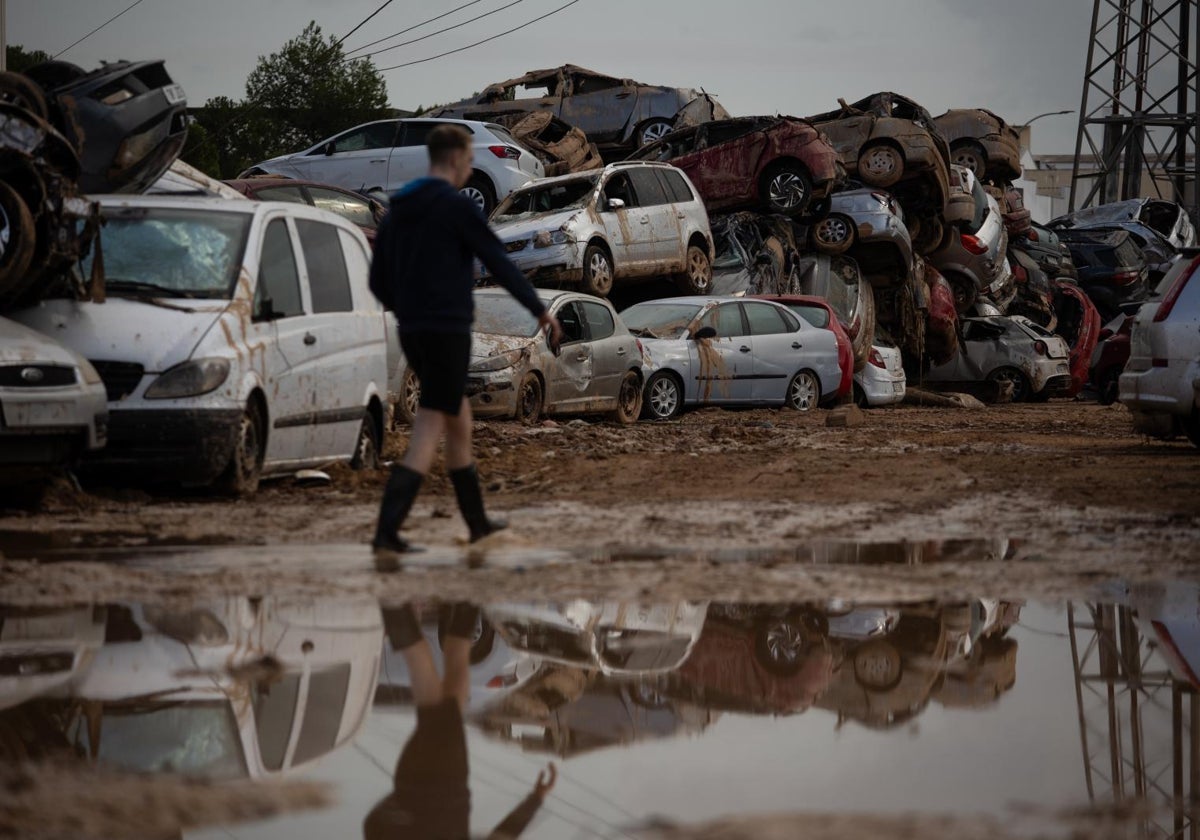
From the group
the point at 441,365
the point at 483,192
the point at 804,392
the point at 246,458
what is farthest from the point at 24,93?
the point at 483,192

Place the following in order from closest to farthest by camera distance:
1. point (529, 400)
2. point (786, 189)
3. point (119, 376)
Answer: point (119, 376) < point (529, 400) < point (786, 189)

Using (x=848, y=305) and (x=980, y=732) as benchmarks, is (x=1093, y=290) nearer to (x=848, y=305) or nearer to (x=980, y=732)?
(x=848, y=305)

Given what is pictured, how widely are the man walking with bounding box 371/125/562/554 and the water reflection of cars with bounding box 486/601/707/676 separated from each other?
1.29 m

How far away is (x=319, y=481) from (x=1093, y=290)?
30.5 meters

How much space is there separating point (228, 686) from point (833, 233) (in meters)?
21.4

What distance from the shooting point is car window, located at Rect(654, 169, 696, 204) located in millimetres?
23312

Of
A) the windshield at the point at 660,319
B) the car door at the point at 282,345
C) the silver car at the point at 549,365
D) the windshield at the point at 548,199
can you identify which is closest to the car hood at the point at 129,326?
the car door at the point at 282,345

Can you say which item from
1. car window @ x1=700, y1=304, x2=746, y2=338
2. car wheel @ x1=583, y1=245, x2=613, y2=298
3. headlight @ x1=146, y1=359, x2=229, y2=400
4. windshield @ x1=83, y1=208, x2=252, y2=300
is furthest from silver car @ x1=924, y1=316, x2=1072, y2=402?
headlight @ x1=146, y1=359, x2=229, y2=400

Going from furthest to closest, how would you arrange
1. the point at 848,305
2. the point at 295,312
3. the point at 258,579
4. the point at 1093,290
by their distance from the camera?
the point at 1093,290 < the point at 848,305 < the point at 295,312 < the point at 258,579

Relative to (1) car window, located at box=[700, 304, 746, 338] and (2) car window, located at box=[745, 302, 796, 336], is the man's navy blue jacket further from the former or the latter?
(2) car window, located at box=[745, 302, 796, 336]

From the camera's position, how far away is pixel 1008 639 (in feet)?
19.5

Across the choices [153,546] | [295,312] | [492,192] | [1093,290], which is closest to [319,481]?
[295,312]

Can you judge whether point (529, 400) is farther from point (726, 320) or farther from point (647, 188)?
point (647, 188)

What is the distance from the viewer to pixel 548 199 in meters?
22.4
